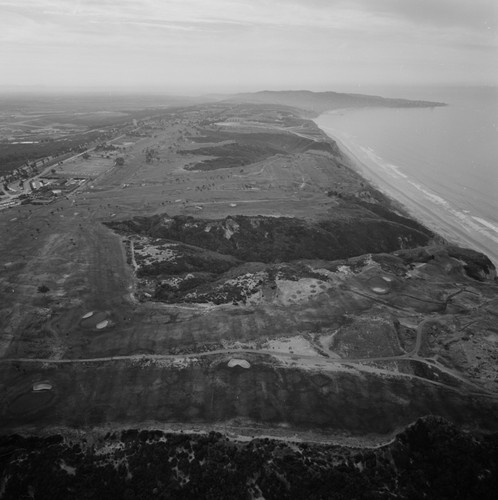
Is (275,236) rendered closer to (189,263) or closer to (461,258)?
(189,263)

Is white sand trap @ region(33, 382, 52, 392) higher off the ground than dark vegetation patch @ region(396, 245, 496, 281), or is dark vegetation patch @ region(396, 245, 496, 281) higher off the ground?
white sand trap @ region(33, 382, 52, 392)

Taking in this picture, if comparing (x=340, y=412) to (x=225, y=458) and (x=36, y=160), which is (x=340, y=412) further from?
(x=36, y=160)

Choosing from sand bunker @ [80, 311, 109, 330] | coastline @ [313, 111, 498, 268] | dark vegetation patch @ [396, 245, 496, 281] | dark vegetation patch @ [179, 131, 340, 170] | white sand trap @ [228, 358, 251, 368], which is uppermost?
dark vegetation patch @ [179, 131, 340, 170]

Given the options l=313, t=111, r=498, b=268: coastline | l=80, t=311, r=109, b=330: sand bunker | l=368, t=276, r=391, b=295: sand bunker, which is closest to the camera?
l=80, t=311, r=109, b=330: sand bunker

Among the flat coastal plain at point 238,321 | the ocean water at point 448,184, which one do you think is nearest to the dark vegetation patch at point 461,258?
the flat coastal plain at point 238,321

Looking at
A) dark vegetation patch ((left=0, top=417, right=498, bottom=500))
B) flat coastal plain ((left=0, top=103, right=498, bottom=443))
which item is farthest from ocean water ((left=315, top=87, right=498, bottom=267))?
dark vegetation patch ((left=0, top=417, right=498, bottom=500))

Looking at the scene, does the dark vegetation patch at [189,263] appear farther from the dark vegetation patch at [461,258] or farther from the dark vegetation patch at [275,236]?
the dark vegetation patch at [461,258]

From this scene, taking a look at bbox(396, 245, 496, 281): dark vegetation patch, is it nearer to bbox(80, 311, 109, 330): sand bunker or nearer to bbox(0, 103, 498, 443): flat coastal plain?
bbox(0, 103, 498, 443): flat coastal plain
